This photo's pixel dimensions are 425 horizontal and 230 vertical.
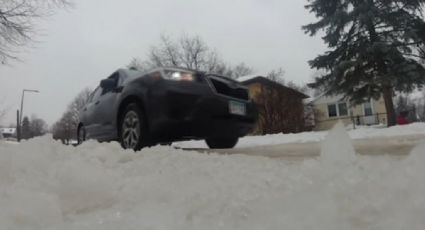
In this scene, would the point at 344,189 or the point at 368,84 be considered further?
the point at 368,84

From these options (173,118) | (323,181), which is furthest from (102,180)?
(173,118)

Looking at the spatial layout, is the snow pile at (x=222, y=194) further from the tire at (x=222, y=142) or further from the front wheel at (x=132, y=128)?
the tire at (x=222, y=142)

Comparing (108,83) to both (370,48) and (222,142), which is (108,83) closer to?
(222,142)

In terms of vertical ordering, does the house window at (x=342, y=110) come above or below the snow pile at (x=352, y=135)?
above

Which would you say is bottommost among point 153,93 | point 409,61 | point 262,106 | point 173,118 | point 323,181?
point 323,181

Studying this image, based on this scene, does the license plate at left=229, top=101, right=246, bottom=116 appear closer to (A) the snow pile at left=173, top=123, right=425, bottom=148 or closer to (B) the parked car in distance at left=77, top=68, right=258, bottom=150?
(B) the parked car in distance at left=77, top=68, right=258, bottom=150

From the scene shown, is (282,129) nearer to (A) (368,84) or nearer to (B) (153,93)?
(A) (368,84)

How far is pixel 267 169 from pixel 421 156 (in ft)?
2.79

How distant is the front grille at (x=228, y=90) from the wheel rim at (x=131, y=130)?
1.01 m

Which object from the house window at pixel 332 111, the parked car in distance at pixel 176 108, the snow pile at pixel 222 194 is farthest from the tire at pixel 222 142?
the house window at pixel 332 111

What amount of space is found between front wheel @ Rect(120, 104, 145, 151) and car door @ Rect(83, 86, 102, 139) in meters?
1.06

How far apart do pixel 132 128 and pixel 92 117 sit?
1.65 metres

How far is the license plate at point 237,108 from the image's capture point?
16.8 feet

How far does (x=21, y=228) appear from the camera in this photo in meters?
1.71
